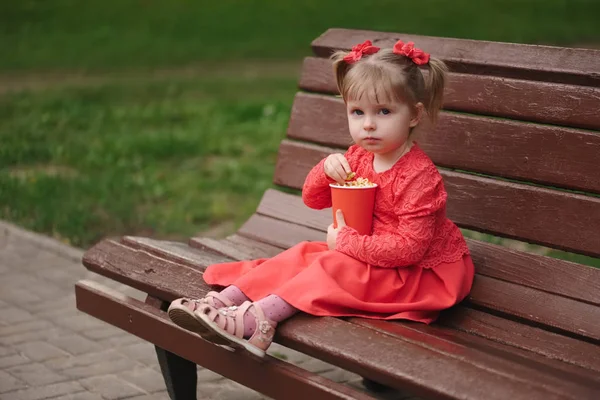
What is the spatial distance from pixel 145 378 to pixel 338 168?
4.65 feet

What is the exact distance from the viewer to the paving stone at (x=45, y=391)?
12.3 ft

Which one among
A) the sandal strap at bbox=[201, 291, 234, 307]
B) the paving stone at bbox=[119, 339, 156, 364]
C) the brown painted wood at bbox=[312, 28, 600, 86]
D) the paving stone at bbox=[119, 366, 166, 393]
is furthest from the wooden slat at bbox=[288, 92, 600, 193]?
the paving stone at bbox=[119, 339, 156, 364]

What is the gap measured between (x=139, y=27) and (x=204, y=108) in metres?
5.97

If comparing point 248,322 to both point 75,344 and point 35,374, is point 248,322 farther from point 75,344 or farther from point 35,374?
point 75,344

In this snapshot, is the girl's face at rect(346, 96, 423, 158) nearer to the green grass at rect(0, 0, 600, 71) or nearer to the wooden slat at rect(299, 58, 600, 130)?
the wooden slat at rect(299, 58, 600, 130)

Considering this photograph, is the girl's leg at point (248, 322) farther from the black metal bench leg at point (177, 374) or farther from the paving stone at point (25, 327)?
the paving stone at point (25, 327)

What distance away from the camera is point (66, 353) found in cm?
423

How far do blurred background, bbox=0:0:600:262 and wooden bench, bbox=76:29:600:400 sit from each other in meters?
2.39

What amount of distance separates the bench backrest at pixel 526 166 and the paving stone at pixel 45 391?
168 cm

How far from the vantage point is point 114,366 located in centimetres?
409

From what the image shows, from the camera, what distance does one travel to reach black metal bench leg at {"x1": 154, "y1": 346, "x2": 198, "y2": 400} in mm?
3525

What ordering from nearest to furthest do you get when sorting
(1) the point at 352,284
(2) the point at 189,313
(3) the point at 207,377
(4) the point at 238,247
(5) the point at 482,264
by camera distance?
(2) the point at 189,313, (1) the point at 352,284, (5) the point at 482,264, (4) the point at 238,247, (3) the point at 207,377

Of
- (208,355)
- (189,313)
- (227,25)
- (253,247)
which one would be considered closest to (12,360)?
(253,247)

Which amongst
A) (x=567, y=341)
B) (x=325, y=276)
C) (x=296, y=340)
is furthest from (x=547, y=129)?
(x=296, y=340)
